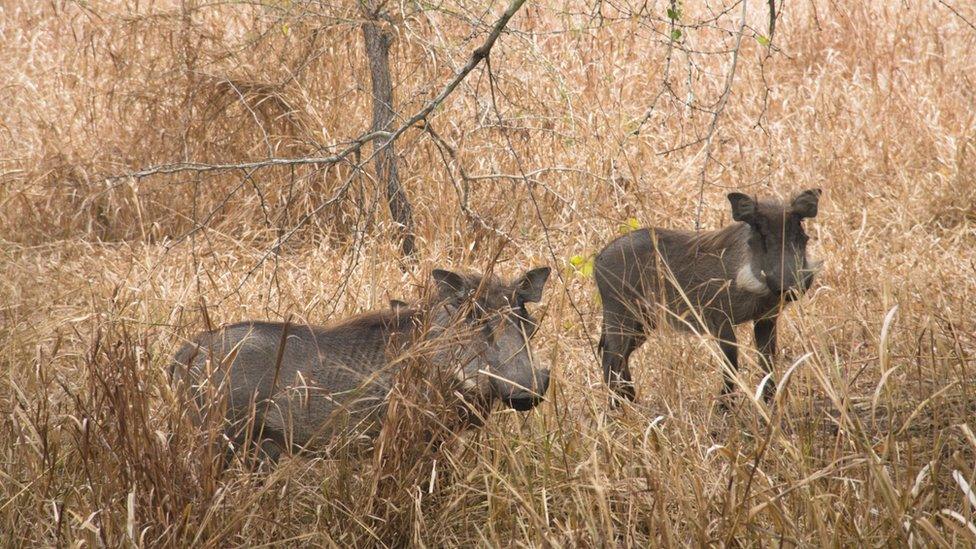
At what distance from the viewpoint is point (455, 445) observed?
314 cm

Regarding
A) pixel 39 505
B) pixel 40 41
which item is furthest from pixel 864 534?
pixel 40 41

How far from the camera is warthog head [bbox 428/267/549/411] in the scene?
307 cm

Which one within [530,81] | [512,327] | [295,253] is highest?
[530,81]

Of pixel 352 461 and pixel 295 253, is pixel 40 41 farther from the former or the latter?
pixel 352 461

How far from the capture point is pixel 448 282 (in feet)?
11.3

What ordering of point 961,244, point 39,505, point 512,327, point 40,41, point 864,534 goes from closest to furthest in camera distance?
point 864,534
point 39,505
point 512,327
point 961,244
point 40,41

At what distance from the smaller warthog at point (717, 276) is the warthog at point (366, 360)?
876mm

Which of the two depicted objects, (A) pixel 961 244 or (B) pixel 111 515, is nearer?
(B) pixel 111 515

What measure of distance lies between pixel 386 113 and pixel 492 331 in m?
2.70

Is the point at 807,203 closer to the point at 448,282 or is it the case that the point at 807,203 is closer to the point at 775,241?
the point at 775,241

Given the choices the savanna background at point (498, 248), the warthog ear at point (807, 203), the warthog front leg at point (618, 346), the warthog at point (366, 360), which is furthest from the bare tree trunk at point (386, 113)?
the warthog at point (366, 360)

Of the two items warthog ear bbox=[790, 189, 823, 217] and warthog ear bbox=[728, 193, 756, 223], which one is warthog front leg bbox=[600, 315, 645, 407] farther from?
warthog ear bbox=[790, 189, 823, 217]

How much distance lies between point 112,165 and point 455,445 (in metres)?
4.34

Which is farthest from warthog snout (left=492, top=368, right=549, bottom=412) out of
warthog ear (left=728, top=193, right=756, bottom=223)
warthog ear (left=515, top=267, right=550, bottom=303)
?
warthog ear (left=728, top=193, right=756, bottom=223)
